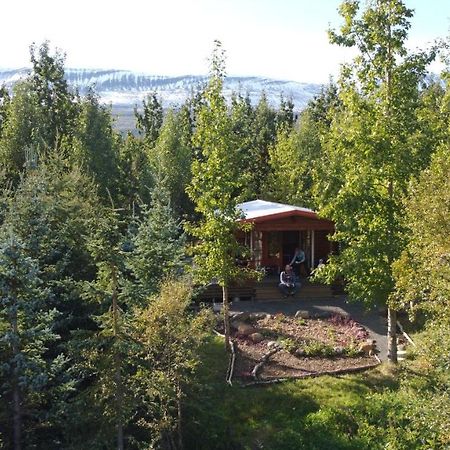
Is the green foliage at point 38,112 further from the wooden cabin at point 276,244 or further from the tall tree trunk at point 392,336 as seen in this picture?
the tall tree trunk at point 392,336

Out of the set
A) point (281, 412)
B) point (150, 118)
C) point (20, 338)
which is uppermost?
point (150, 118)

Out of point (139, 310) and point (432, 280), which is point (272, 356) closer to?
point (139, 310)

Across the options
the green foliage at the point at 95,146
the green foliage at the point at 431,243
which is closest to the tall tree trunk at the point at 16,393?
the green foliage at the point at 431,243

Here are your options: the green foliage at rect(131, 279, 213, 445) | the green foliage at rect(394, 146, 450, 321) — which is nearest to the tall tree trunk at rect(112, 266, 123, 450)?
the green foliage at rect(131, 279, 213, 445)

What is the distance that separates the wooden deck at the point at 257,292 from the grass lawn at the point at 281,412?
7.26m

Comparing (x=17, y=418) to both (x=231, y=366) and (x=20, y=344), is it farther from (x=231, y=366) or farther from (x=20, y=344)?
(x=231, y=366)

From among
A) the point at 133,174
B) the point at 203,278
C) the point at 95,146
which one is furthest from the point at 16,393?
the point at 133,174

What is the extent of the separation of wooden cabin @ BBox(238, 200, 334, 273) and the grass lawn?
9.20 m

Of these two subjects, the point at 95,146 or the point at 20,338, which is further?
the point at 95,146

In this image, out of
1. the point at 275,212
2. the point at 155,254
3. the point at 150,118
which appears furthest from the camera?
the point at 150,118

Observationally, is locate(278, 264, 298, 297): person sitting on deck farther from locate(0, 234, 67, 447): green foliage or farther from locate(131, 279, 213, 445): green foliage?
locate(0, 234, 67, 447): green foliage

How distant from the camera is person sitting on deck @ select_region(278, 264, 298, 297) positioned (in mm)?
24031

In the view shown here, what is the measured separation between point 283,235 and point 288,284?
13.0ft

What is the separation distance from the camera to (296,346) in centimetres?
1870
